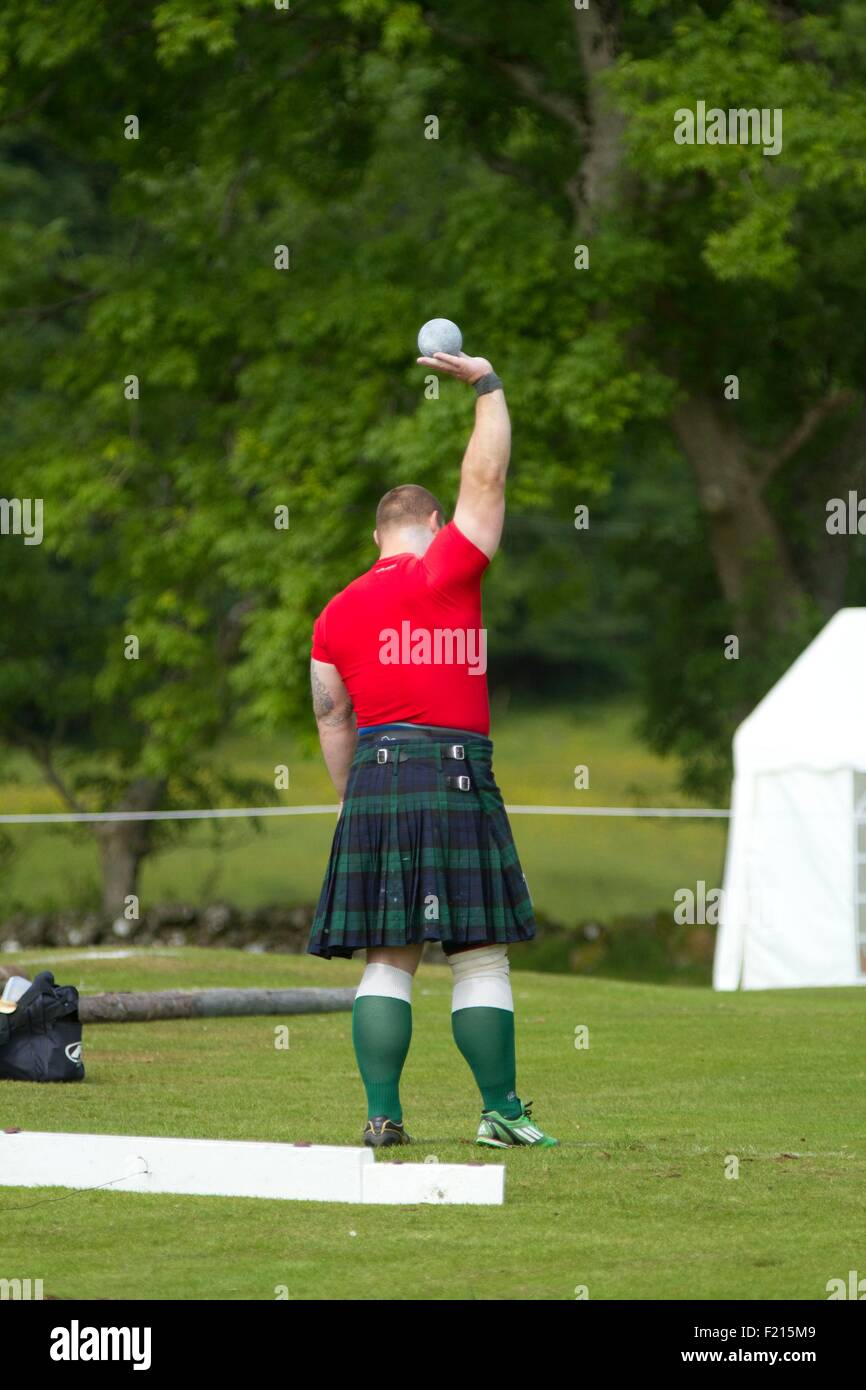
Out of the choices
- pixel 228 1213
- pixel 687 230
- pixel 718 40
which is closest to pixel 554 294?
pixel 687 230

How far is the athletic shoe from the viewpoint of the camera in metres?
4.96

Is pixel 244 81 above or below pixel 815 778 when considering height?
above

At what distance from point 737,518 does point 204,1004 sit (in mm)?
12214

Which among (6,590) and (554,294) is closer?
(554,294)

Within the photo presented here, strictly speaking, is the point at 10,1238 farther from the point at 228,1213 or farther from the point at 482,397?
the point at 482,397

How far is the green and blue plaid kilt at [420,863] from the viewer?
5.03 metres

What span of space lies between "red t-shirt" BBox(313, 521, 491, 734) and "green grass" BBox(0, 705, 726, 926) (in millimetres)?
24711

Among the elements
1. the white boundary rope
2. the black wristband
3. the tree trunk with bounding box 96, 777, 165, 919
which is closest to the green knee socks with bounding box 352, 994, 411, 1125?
the black wristband

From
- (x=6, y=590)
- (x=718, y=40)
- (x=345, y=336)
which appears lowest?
(x=6, y=590)

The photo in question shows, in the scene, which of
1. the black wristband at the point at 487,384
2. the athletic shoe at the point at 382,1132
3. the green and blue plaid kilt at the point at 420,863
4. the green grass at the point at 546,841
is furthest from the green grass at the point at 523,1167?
the green grass at the point at 546,841

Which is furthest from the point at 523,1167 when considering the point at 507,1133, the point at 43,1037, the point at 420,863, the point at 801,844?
the point at 801,844

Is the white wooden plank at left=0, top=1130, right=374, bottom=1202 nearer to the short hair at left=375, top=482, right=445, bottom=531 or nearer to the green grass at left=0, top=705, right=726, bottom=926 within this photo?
the short hair at left=375, top=482, right=445, bottom=531

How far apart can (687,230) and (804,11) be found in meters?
2.39
